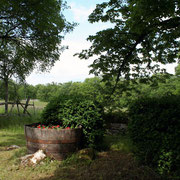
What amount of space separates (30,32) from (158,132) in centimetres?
1236

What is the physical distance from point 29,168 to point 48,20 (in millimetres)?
9574

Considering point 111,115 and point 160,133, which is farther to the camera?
point 111,115

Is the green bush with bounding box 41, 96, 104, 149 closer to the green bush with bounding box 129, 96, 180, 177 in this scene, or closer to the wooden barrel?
the wooden barrel

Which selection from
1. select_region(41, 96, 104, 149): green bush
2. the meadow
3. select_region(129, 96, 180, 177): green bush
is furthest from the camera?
select_region(41, 96, 104, 149): green bush

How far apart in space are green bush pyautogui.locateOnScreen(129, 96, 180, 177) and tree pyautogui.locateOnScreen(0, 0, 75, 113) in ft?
29.7

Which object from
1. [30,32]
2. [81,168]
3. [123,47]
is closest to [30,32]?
[30,32]

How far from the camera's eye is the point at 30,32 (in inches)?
522

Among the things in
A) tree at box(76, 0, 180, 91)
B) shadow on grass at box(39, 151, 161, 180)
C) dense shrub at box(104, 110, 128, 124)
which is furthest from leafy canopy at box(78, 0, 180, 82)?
shadow on grass at box(39, 151, 161, 180)

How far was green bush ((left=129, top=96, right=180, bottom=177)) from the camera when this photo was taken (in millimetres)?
3889

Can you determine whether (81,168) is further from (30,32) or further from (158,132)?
(30,32)

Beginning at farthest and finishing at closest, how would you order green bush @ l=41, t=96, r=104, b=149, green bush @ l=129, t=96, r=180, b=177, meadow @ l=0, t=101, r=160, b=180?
1. green bush @ l=41, t=96, r=104, b=149
2. meadow @ l=0, t=101, r=160, b=180
3. green bush @ l=129, t=96, r=180, b=177

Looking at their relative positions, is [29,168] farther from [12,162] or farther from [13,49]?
[13,49]

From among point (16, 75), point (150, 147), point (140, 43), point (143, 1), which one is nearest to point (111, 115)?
point (140, 43)

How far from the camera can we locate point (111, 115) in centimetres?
959
